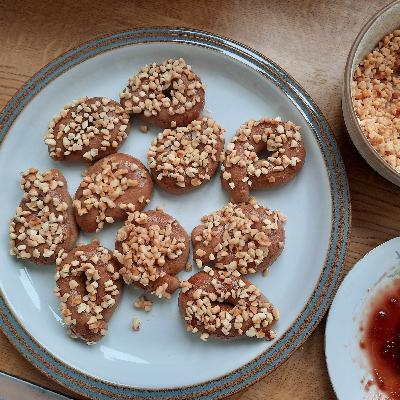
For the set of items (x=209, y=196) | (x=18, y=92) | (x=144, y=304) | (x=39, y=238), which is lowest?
(x=144, y=304)

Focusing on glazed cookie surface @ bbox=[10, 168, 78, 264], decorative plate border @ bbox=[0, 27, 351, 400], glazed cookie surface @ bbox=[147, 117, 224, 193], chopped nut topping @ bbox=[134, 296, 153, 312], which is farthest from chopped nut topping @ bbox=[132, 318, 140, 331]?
glazed cookie surface @ bbox=[147, 117, 224, 193]

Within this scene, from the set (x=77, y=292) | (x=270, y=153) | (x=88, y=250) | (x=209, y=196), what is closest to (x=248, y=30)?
(x=270, y=153)

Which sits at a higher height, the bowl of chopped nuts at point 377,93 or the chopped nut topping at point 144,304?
the bowl of chopped nuts at point 377,93

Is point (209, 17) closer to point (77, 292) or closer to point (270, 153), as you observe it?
point (270, 153)

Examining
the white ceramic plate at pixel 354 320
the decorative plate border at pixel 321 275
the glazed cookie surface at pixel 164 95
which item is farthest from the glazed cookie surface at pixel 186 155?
the white ceramic plate at pixel 354 320

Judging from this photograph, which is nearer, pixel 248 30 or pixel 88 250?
pixel 88 250

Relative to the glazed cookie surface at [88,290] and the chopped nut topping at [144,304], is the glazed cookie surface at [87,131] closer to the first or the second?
the glazed cookie surface at [88,290]

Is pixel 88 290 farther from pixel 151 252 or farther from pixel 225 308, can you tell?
pixel 225 308
